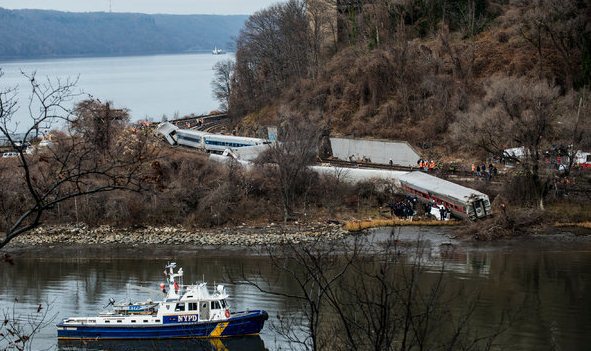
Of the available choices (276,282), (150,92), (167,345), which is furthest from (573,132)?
(150,92)

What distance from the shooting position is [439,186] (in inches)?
1534

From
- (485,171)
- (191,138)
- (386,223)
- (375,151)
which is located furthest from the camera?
(191,138)

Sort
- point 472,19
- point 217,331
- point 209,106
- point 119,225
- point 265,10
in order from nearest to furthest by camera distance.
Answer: point 217,331, point 119,225, point 472,19, point 265,10, point 209,106

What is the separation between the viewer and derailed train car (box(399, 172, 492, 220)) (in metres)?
36.8

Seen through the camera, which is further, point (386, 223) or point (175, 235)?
point (175, 235)

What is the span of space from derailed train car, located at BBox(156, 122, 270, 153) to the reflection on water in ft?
82.5

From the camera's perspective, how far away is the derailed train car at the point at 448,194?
121 feet

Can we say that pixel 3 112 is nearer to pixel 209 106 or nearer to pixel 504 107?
pixel 504 107

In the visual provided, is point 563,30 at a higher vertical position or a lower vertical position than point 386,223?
higher

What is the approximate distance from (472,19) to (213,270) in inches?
1186

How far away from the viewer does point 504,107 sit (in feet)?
129

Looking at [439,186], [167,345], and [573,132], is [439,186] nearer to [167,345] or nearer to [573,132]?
[573,132]

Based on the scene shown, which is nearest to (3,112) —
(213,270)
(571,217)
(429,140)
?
(213,270)

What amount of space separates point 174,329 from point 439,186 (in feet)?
56.5
